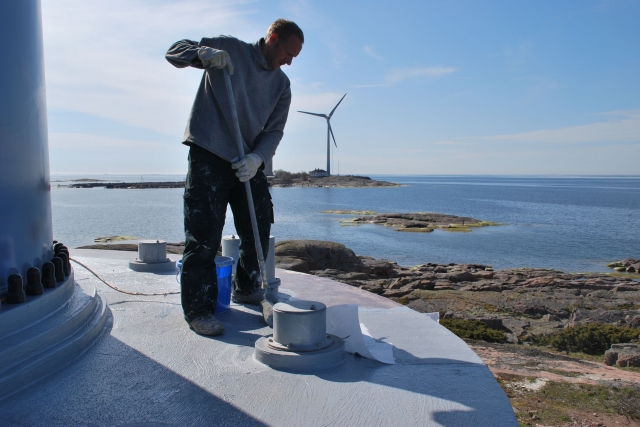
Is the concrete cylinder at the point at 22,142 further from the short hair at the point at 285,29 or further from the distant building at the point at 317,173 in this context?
the distant building at the point at 317,173

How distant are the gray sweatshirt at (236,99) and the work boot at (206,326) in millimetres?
907

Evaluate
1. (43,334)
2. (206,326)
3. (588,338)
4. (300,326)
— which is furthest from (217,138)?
(588,338)

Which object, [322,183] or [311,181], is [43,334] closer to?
[322,183]

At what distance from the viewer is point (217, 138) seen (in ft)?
10.5

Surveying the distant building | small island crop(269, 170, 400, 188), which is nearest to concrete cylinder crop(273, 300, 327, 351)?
small island crop(269, 170, 400, 188)

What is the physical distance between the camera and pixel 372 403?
85.4 inches

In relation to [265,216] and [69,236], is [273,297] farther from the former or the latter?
[69,236]

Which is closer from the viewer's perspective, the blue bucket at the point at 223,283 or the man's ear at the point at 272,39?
the man's ear at the point at 272,39

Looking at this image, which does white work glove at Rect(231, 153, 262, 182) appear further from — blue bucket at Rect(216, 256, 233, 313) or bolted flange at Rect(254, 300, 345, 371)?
bolted flange at Rect(254, 300, 345, 371)

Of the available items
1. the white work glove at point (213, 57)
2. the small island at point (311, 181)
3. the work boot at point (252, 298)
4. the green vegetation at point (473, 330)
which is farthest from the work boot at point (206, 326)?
the small island at point (311, 181)

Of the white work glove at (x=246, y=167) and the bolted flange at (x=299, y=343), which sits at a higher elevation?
the white work glove at (x=246, y=167)

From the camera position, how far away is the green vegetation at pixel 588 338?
8.30 metres

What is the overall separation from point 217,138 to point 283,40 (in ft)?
2.21

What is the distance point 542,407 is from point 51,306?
4.31 meters
